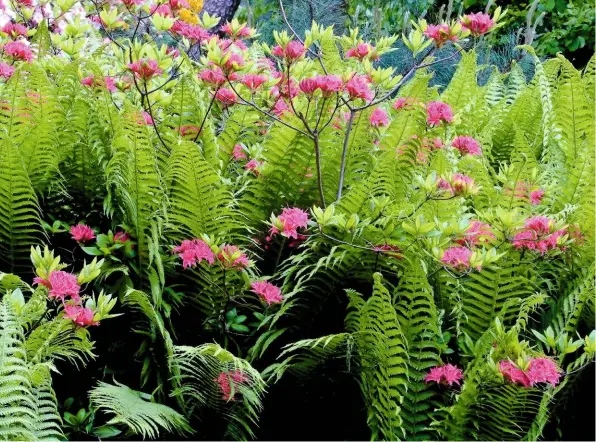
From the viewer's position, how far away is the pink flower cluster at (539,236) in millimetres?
1601

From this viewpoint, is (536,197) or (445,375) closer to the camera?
(445,375)

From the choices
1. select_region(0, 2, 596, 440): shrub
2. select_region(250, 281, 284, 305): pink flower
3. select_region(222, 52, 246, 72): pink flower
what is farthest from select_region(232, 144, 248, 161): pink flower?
select_region(250, 281, 284, 305): pink flower

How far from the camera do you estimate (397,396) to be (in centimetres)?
150

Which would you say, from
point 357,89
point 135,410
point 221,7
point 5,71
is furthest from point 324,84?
point 221,7

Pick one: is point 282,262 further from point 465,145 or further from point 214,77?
point 465,145

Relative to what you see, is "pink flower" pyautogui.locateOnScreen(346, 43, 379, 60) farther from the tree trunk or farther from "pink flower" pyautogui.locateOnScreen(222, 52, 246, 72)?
the tree trunk

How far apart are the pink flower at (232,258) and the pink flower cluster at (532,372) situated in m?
0.55

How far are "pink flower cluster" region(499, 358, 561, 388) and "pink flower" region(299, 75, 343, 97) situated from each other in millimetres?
698

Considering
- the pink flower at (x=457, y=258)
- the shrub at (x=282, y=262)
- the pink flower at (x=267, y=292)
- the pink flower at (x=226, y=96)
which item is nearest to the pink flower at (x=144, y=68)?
the shrub at (x=282, y=262)

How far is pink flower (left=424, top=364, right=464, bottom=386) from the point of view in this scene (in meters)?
1.53

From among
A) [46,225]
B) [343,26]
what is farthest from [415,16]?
[46,225]

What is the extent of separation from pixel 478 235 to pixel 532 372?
40 centimetres

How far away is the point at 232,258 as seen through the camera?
1510mm

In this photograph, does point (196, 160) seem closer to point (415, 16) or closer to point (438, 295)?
point (438, 295)
